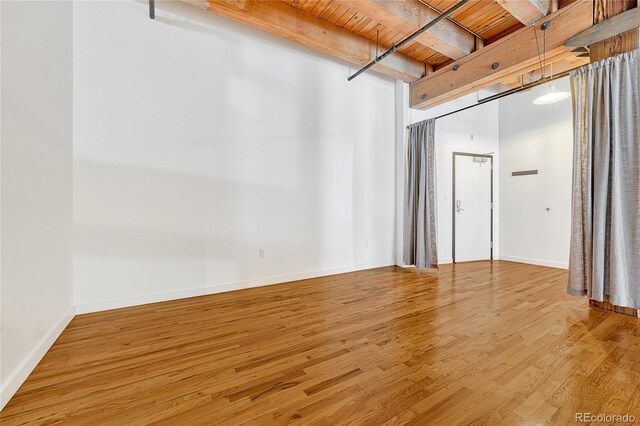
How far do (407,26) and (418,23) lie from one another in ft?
0.44

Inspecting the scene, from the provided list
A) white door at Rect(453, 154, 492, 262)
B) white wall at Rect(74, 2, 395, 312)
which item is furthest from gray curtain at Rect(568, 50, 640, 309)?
white wall at Rect(74, 2, 395, 312)

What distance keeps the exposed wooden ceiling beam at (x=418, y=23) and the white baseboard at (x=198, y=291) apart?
137 inches

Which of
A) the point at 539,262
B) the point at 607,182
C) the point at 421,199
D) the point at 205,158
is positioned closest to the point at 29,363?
the point at 205,158

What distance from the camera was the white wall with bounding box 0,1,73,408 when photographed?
1.54 meters

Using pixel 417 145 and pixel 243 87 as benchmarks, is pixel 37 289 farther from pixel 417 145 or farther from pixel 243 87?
pixel 417 145

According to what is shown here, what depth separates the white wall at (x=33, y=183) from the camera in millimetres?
1538

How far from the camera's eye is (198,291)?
315cm

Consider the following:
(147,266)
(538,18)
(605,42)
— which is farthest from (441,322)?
(538,18)

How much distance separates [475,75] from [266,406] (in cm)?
480

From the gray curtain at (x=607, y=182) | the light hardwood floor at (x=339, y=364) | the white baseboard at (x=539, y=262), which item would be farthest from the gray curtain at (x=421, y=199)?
the white baseboard at (x=539, y=262)

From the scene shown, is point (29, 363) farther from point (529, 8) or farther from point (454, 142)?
point (454, 142)

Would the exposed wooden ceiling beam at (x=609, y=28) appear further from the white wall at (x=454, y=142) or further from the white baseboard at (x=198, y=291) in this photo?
the white baseboard at (x=198, y=291)

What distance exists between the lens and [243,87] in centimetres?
344

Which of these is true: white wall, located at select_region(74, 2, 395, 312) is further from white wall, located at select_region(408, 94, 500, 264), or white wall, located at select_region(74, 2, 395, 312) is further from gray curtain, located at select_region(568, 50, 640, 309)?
gray curtain, located at select_region(568, 50, 640, 309)
